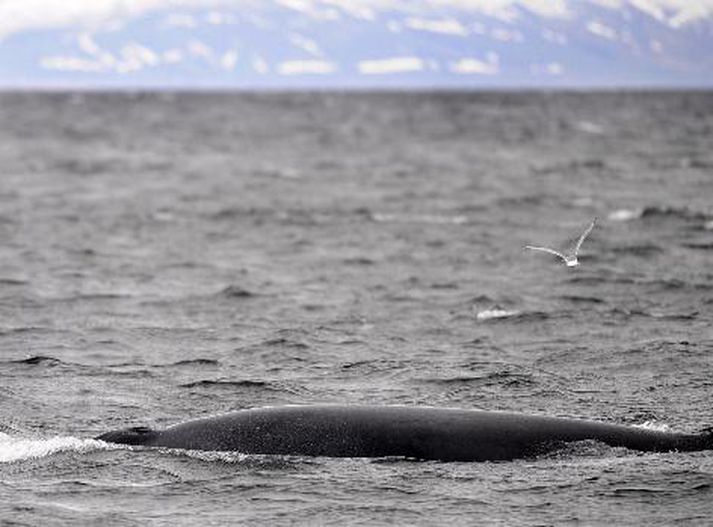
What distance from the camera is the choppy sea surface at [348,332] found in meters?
11.7

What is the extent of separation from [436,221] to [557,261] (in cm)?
835

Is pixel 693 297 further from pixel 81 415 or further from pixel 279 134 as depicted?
pixel 279 134

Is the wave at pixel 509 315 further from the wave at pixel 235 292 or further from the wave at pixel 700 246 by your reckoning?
the wave at pixel 700 246

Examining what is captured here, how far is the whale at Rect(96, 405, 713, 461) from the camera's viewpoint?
1231cm

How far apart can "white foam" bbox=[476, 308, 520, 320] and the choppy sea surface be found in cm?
9

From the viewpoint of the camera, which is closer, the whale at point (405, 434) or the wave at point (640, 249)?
the whale at point (405, 434)

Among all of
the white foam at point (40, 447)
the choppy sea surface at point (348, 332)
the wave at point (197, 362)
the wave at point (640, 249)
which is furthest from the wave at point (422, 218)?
the white foam at point (40, 447)

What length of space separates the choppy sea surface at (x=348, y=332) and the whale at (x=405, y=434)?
0.14m

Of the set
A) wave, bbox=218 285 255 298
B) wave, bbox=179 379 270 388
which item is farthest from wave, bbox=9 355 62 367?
wave, bbox=218 285 255 298

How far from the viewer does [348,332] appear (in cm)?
1986

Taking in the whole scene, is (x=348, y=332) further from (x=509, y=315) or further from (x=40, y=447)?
(x=40, y=447)

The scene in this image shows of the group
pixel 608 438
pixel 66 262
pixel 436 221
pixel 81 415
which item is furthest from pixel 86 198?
pixel 608 438

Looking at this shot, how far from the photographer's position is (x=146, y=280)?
2539 centimetres

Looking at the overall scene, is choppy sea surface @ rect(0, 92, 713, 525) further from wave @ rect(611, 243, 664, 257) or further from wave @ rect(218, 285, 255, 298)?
wave @ rect(611, 243, 664, 257)
